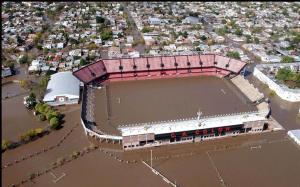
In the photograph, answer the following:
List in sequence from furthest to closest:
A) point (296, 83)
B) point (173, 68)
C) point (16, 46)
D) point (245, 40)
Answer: point (245, 40) → point (16, 46) → point (173, 68) → point (296, 83)

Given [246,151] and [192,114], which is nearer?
[246,151]

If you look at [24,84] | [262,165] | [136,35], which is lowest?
[262,165]

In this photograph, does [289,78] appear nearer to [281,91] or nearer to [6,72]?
[281,91]

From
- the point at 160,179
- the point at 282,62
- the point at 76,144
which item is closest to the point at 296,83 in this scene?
the point at 282,62

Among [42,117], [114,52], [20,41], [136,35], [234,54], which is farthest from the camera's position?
[136,35]

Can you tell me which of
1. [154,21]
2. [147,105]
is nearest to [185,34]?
[154,21]

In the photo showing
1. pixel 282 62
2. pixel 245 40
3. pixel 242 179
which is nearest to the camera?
pixel 242 179

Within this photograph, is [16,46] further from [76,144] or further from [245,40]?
[245,40]
